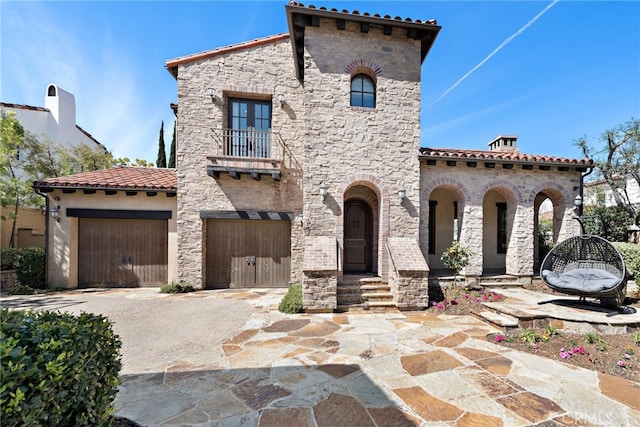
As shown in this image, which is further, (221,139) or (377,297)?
(221,139)

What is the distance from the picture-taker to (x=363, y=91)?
326 inches

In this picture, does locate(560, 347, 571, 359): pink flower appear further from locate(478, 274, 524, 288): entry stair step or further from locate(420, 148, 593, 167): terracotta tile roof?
locate(420, 148, 593, 167): terracotta tile roof

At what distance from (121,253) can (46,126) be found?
501 inches

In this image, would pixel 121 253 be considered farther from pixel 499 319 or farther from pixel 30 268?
pixel 499 319

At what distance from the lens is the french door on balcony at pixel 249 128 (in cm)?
966

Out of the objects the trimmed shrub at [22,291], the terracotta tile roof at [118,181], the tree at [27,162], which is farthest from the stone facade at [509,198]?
the tree at [27,162]

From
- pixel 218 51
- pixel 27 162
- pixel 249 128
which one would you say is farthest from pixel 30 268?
pixel 218 51

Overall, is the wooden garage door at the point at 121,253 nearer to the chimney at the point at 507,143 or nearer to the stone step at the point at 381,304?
the stone step at the point at 381,304

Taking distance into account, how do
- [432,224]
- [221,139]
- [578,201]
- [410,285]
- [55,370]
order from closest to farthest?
1. [55,370]
2. [410,285]
3. [578,201]
4. [221,139]
5. [432,224]

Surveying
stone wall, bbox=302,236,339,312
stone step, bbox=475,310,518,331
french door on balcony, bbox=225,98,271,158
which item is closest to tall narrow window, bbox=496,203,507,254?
stone step, bbox=475,310,518,331

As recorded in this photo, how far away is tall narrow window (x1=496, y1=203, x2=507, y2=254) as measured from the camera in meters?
10.7

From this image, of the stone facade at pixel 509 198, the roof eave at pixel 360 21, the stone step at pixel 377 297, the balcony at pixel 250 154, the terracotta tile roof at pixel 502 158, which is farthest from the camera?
the balcony at pixel 250 154

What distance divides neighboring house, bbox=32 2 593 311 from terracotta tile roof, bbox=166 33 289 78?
5cm

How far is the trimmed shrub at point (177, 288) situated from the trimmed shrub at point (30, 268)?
13.8 ft
